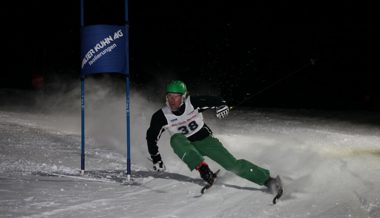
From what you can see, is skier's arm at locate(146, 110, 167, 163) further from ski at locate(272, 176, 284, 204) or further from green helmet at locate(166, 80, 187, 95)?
ski at locate(272, 176, 284, 204)

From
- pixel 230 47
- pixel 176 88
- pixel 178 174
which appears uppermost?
pixel 230 47

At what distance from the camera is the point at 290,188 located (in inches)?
262

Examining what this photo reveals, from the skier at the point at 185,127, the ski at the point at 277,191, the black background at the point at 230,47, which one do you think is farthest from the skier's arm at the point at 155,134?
the black background at the point at 230,47

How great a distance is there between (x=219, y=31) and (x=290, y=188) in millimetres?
22117

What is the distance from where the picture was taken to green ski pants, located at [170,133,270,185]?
6352mm

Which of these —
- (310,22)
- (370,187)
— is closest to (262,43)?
(310,22)

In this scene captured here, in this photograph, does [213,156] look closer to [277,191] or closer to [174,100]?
[174,100]

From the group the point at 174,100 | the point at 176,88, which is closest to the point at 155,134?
the point at 174,100

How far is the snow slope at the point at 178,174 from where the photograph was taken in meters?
5.58

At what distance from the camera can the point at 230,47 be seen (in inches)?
1068

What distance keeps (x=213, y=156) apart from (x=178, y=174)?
926 mm

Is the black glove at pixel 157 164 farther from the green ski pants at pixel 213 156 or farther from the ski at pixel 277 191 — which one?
the ski at pixel 277 191

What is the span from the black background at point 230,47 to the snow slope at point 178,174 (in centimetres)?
939

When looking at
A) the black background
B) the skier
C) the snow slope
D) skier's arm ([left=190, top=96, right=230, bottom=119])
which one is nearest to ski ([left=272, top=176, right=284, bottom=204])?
the snow slope
